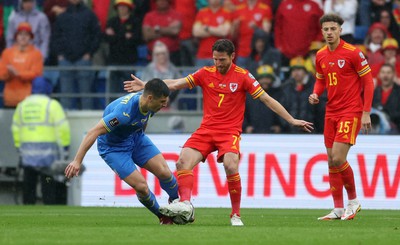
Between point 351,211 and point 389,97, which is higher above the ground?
point 389,97

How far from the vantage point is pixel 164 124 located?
22.2 metres

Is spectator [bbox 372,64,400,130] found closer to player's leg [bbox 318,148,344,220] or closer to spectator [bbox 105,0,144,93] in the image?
spectator [bbox 105,0,144,93]

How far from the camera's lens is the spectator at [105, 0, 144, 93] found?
2242cm

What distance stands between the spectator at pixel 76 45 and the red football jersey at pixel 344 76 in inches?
325

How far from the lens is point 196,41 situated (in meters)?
22.5

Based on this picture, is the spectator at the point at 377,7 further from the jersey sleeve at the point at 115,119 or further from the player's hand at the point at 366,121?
the jersey sleeve at the point at 115,119

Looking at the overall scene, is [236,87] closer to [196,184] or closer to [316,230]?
[316,230]

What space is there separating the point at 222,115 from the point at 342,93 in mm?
1796

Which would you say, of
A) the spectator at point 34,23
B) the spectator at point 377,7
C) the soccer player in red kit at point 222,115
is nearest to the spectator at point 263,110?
the spectator at point 377,7

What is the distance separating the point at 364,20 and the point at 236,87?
9005mm

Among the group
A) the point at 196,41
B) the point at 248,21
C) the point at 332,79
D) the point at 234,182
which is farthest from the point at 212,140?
the point at 196,41

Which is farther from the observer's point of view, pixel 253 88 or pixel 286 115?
pixel 253 88

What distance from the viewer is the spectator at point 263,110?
21.1 metres

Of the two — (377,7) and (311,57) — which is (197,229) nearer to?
(311,57)
